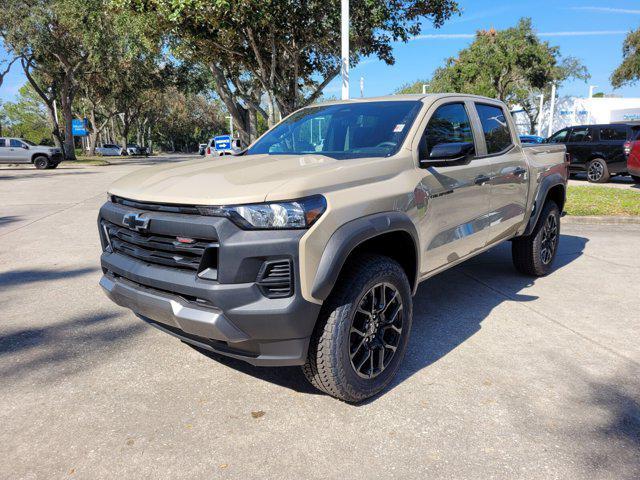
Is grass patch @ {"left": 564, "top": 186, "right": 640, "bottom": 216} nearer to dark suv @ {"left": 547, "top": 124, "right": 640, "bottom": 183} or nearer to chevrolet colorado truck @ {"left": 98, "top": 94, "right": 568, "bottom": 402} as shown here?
dark suv @ {"left": 547, "top": 124, "right": 640, "bottom": 183}

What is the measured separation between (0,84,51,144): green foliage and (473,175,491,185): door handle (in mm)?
81224

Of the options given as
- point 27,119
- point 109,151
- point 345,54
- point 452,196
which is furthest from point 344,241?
point 27,119

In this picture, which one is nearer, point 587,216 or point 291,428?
point 291,428

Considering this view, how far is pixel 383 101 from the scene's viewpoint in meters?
3.86

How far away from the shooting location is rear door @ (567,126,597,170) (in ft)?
49.9

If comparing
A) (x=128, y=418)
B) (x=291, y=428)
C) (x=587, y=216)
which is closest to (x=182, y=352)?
(x=128, y=418)

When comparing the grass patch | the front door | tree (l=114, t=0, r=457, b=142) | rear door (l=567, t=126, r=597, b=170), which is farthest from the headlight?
rear door (l=567, t=126, r=597, b=170)

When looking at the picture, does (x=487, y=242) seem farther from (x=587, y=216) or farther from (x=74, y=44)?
(x=74, y=44)

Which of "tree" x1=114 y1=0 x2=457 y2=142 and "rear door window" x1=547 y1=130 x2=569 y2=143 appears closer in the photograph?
"tree" x1=114 y1=0 x2=457 y2=142

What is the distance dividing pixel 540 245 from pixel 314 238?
3675 millimetres

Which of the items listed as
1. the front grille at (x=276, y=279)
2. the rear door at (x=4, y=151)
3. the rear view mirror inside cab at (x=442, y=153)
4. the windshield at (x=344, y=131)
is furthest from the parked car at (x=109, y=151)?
the front grille at (x=276, y=279)

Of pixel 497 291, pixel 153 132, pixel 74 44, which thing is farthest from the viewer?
pixel 153 132

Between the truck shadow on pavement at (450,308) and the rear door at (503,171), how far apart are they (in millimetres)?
641

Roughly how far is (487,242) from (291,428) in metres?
2.49
